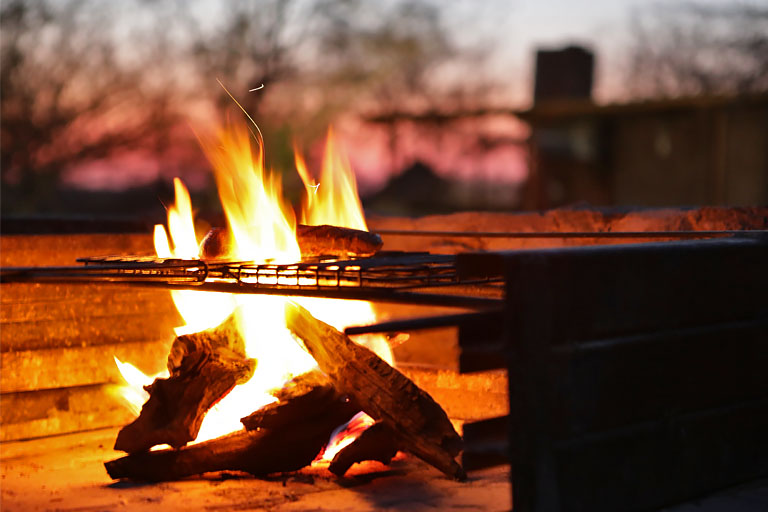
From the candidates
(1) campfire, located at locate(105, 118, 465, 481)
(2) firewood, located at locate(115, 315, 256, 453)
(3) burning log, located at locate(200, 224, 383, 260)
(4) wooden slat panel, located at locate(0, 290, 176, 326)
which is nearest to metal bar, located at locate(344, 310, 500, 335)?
(1) campfire, located at locate(105, 118, 465, 481)

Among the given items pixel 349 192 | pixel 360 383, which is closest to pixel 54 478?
pixel 360 383

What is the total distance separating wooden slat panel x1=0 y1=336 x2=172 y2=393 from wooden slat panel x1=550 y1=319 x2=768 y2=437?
357 centimetres

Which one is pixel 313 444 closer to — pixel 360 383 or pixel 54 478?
pixel 360 383

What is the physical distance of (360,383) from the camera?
4.12m

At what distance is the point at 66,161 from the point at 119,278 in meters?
15.1

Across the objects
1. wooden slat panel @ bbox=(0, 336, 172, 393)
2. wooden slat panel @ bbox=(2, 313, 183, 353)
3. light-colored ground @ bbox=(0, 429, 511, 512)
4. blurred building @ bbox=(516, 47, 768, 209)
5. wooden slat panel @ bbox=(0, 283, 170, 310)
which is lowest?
light-colored ground @ bbox=(0, 429, 511, 512)

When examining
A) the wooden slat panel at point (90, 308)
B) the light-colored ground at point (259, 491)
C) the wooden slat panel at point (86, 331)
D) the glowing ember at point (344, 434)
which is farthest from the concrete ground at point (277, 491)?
the wooden slat panel at point (90, 308)

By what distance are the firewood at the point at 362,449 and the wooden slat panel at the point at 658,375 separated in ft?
4.76

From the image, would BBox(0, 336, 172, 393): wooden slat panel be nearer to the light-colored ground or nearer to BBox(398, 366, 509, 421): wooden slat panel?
the light-colored ground

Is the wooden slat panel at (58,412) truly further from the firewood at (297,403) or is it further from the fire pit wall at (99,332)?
the firewood at (297,403)

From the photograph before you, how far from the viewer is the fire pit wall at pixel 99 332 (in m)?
5.25

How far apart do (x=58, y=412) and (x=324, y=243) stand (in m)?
2.25

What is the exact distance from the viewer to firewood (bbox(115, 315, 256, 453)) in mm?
4402

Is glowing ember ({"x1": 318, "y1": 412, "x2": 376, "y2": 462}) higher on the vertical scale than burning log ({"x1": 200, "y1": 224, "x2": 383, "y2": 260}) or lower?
lower
